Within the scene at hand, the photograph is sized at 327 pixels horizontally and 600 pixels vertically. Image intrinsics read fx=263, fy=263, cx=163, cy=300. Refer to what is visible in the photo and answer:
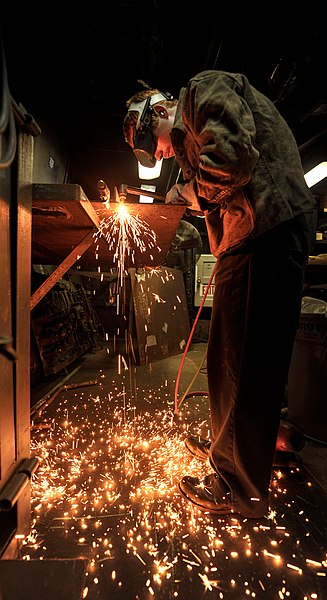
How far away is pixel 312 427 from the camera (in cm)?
208

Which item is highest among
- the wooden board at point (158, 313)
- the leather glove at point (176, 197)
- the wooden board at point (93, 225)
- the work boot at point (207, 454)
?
the leather glove at point (176, 197)

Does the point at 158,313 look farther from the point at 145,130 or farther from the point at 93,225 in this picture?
→ the point at 145,130

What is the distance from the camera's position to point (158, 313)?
5039 millimetres

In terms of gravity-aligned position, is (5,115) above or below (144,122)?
below

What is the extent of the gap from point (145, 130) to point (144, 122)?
6cm

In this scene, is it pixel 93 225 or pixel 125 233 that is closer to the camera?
pixel 93 225

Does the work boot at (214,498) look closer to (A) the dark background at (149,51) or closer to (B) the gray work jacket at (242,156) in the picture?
(B) the gray work jacket at (242,156)

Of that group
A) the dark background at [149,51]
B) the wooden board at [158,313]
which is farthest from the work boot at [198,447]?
the dark background at [149,51]

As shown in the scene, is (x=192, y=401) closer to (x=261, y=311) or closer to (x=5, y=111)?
(x=261, y=311)

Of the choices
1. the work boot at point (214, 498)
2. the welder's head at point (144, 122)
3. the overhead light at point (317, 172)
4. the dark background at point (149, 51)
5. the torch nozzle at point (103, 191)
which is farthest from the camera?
the overhead light at point (317, 172)

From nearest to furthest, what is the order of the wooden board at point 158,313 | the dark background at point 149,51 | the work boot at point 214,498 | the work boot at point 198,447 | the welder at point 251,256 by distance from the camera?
the welder at point 251,256 → the work boot at point 214,498 → the work boot at point 198,447 → the dark background at point 149,51 → the wooden board at point 158,313

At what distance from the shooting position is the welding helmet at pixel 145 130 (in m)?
1.93

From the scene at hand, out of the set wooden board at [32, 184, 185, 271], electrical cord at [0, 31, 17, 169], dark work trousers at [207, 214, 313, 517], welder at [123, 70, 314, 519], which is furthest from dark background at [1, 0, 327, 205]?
dark work trousers at [207, 214, 313, 517]

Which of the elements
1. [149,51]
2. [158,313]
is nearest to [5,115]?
[149,51]
